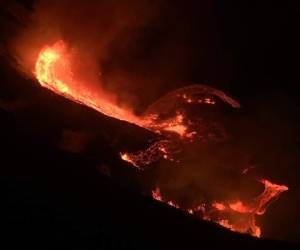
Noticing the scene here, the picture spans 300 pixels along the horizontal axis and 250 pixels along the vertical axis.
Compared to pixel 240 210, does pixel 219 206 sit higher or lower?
lower

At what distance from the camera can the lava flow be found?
713 centimetres

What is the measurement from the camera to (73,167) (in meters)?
4.88

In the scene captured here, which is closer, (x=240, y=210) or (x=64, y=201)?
(x=64, y=201)

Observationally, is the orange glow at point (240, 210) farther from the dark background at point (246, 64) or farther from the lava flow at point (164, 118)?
the dark background at point (246, 64)

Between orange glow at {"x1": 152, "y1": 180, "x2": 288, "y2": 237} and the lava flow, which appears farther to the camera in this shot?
orange glow at {"x1": 152, "y1": 180, "x2": 288, "y2": 237}

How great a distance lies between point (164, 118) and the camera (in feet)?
30.6

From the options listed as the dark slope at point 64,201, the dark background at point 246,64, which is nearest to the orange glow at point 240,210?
the dark background at point 246,64

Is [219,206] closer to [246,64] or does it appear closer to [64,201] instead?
[246,64]

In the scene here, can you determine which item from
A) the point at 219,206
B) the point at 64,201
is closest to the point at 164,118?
the point at 219,206

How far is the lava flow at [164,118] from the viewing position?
7127 mm

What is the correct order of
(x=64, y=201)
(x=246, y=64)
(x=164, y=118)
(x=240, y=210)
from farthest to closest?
(x=246, y=64) → (x=164, y=118) → (x=240, y=210) → (x=64, y=201)

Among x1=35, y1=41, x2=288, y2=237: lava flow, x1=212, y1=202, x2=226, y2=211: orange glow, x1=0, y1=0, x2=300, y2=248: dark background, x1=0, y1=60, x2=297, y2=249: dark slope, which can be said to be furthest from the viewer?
x1=0, y1=0, x2=300, y2=248: dark background

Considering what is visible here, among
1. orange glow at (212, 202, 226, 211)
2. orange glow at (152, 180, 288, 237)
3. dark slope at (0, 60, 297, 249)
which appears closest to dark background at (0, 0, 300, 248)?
orange glow at (152, 180, 288, 237)

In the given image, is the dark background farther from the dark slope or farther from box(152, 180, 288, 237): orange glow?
the dark slope
